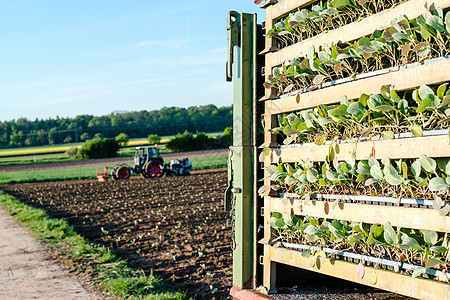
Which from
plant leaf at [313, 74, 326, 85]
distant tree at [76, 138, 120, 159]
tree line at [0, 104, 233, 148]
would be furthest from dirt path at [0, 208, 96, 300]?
tree line at [0, 104, 233, 148]

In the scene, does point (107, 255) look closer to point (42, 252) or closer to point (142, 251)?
point (142, 251)

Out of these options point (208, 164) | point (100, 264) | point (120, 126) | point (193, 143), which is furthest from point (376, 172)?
→ point (120, 126)

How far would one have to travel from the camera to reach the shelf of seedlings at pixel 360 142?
5.78ft

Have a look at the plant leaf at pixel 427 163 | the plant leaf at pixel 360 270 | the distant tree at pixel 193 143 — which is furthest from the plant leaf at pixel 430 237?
the distant tree at pixel 193 143

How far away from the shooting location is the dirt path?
5.61m

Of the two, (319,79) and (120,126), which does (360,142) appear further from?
(120,126)

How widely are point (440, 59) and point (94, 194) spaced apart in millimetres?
15958

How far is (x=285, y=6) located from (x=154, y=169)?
20189 millimetres

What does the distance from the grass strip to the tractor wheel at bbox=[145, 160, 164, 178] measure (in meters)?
10.9

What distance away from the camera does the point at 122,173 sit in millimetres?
22031

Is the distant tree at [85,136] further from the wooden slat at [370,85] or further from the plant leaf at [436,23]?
the plant leaf at [436,23]

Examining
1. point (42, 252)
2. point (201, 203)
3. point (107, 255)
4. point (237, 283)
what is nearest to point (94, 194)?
point (201, 203)

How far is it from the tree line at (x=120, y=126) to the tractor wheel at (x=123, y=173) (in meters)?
57.6

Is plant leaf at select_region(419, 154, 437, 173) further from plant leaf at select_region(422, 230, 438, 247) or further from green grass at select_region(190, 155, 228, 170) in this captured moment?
green grass at select_region(190, 155, 228, 170)
